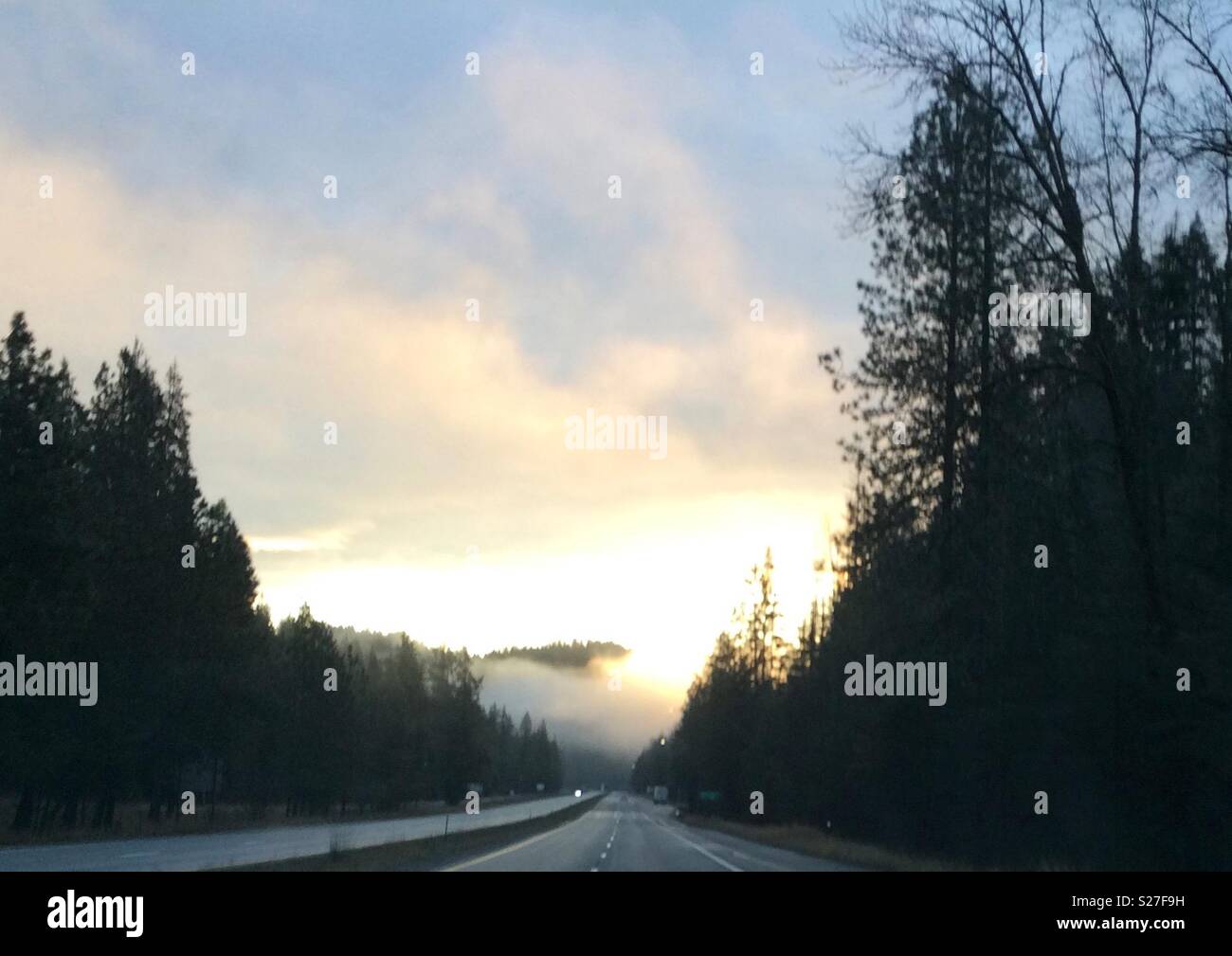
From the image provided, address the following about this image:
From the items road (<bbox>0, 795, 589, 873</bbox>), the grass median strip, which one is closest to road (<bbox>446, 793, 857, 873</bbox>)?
the grass median strip

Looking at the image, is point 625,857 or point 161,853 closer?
point 625,857

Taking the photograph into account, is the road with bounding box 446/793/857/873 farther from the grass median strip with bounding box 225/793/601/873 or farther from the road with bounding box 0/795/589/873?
the road with bounding box 0/795/589/873

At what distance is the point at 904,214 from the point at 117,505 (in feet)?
132

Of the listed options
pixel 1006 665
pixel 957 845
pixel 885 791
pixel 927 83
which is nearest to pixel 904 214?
pixel 927 83

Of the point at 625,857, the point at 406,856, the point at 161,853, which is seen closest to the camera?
the point at 406,856

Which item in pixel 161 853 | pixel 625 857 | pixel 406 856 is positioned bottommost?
pixel 161 853

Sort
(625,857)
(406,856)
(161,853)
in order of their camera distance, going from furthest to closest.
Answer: (161,853) < (625,857) < (406,856)

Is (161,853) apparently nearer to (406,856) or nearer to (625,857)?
(406,856)

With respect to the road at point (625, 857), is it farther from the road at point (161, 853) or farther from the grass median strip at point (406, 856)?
the road at point (161, 853)

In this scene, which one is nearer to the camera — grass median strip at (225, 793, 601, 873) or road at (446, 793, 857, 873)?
grass median strip at (225, 793, 601, 873)

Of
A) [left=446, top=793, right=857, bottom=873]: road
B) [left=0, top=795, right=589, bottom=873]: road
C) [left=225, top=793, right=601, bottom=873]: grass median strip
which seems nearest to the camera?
[left=225, top=793, right=601, bottom=873]: grass median strip

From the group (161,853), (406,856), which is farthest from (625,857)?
(161,853)

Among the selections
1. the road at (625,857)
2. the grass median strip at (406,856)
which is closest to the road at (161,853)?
the grass median strip at (406,856)
